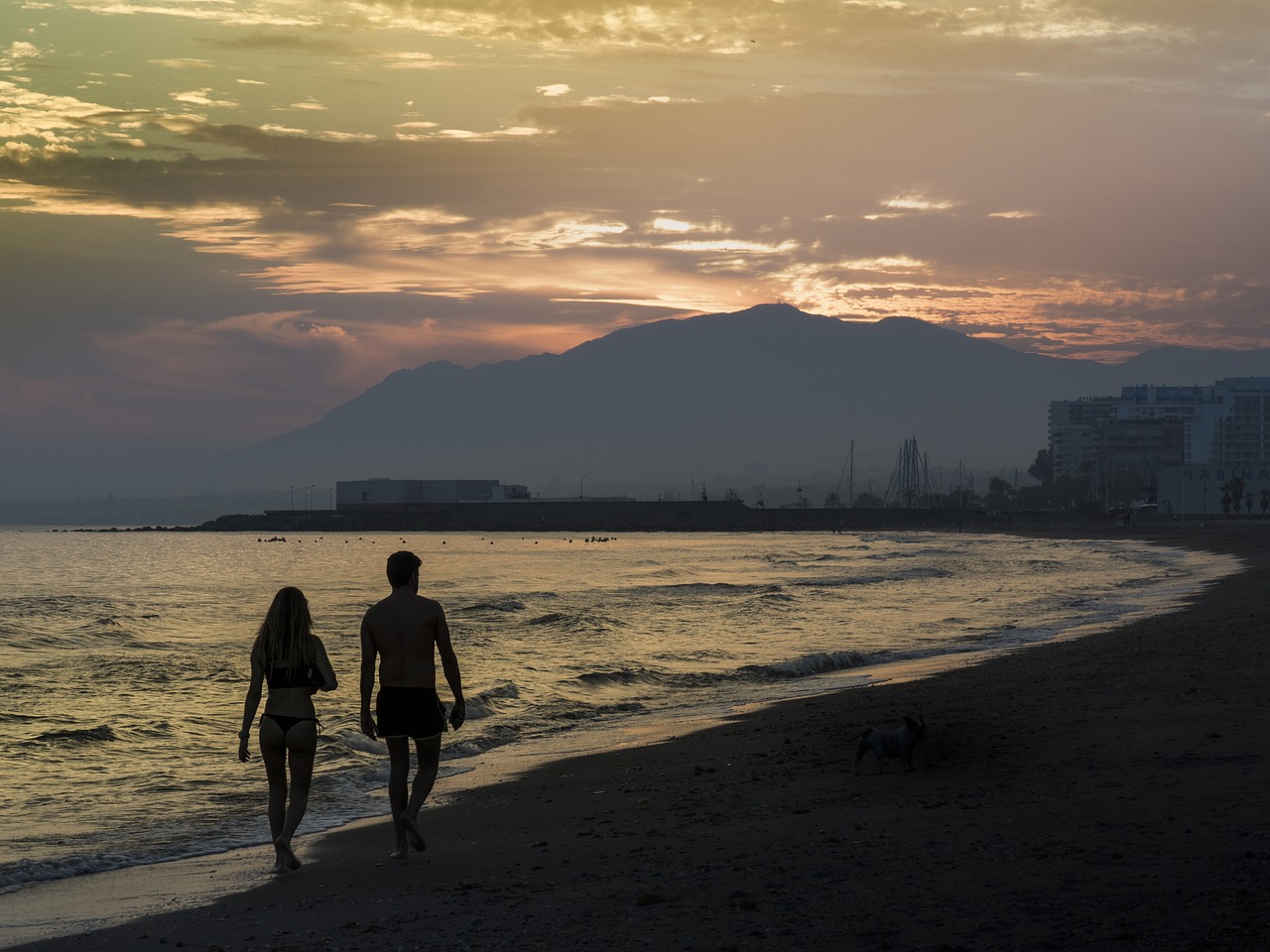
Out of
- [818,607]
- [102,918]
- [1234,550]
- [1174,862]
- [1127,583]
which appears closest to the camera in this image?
[1174,862]

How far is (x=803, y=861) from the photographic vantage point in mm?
7395

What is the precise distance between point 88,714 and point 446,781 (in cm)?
892

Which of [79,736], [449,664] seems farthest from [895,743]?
[79,736]

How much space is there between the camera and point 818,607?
130 feet

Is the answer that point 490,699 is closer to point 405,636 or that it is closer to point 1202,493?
point 405,636

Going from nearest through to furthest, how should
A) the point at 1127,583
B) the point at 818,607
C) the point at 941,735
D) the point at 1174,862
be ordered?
the point at 1174,862
the point at 941,735
the point at 818,607
the point at 1127,583

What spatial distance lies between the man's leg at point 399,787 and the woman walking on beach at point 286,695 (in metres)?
0.57

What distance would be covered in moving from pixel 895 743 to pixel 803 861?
3.11 metres

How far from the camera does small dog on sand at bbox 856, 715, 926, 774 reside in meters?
10.2

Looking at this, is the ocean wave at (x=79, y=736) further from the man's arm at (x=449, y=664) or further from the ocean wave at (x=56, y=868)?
the man's arm at (x=449, y=664)

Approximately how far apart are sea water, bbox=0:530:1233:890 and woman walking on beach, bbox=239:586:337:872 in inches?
75.0

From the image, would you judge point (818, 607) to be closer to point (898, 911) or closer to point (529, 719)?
point (529, 719)

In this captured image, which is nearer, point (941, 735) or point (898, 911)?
point (898, 911)

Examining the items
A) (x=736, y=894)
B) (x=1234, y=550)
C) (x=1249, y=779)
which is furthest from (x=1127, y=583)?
(x=736, y=894)
